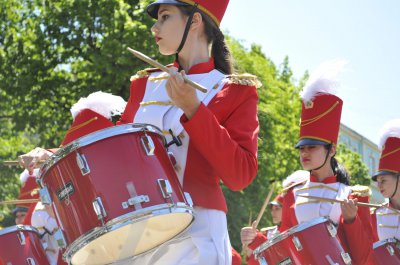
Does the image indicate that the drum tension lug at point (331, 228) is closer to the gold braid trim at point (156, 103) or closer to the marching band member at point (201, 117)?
the marching band member at point (201, 117)

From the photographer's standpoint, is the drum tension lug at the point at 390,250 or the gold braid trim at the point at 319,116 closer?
the gold braid trim at the point at 319,116

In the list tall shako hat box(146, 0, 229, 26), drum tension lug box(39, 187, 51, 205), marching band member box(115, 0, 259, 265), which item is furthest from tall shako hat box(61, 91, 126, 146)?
drum tension lug box(39, 187, 51, 205)

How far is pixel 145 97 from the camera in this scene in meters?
4.53

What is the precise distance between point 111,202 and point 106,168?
0.15 metres

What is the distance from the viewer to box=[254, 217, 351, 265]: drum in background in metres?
6.55

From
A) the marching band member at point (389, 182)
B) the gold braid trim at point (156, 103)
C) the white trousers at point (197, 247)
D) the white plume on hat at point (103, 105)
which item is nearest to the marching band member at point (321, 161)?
the marching band member at point (389, 182)

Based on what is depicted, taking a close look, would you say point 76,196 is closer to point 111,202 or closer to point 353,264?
point 111,202

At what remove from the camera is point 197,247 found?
409cm

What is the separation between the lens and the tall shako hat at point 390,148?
962 centimetres

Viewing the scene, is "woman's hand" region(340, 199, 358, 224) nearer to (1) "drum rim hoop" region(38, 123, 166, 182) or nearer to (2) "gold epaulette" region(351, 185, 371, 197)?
(2) "gold epaulette" region(351, 185, 371, 197)

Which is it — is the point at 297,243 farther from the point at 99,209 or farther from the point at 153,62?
the point at 153,62

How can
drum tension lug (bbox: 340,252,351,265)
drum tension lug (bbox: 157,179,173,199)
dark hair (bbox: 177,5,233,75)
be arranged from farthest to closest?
drum tension lug (bbox: 340,252,351,265) < dark hair (bbox: 177,5,233,75) < drum tension lug (bbox: 157,179,173,199)

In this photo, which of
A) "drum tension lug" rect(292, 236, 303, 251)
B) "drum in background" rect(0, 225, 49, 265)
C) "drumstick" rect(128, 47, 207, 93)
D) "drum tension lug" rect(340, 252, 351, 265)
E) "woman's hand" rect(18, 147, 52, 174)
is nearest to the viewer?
"drumstick" rect(128, 47, 207, 93)

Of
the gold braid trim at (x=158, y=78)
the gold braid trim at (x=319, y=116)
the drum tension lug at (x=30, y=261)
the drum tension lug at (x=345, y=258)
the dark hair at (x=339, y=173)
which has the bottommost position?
the drum tension lug at (x=345, y=258)
